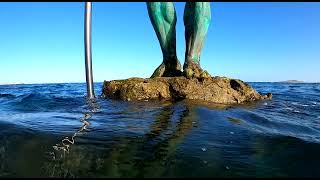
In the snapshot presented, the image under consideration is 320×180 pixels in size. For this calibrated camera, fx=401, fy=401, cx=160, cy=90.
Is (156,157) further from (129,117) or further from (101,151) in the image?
(129,117)

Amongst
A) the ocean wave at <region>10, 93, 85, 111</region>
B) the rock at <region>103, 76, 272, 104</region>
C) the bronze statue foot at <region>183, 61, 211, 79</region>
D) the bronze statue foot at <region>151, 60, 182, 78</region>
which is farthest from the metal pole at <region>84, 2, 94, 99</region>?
the bronze statue foot at <region>151, 60, 182, 78</region>

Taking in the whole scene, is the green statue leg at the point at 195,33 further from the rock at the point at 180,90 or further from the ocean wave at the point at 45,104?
the ocean wave at the point at 45,104

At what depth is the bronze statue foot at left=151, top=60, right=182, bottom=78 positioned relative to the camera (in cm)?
749

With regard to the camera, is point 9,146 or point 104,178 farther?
point 9,146

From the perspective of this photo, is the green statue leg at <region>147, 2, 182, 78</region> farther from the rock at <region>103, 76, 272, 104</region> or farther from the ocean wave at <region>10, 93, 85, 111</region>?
the ocean wave at <region>10, 93, 85, 111</region>

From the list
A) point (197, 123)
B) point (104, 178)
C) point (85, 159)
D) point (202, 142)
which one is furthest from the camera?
point (197, 123)

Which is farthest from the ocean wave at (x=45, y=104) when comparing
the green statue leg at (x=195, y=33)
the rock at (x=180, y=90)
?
the green statue leg at (x=195, y=33)

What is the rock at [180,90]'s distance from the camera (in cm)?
649

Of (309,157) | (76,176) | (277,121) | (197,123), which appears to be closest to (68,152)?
(76,176)

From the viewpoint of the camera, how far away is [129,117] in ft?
14.8

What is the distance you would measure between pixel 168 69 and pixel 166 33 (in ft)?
2.53

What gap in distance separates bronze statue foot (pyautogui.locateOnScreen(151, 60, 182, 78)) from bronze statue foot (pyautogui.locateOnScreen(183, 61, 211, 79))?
21.4 inches

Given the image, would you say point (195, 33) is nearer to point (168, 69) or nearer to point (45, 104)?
point (168, 69)

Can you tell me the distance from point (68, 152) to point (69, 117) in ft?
5.83
